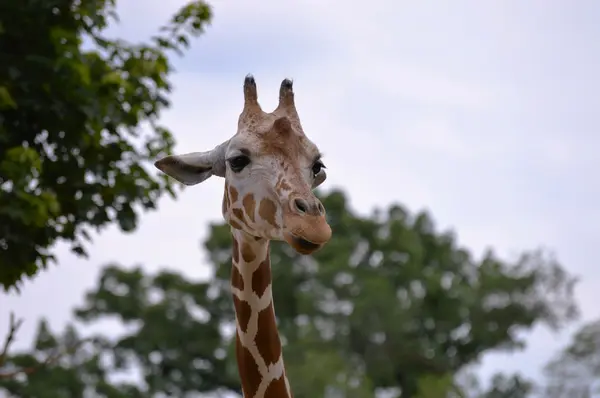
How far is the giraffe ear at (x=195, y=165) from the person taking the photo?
441cm

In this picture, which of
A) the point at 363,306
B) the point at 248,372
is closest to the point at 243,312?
the point at 248,372

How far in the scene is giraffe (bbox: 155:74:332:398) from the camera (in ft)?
12.8

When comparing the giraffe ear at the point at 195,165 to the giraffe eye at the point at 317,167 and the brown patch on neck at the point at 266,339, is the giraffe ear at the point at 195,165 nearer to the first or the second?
the giraffe eye at the point at 317,167

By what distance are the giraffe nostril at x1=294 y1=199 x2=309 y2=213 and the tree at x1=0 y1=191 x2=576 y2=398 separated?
72.0 feet

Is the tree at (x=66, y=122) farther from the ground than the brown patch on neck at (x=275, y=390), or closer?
farther from the ground

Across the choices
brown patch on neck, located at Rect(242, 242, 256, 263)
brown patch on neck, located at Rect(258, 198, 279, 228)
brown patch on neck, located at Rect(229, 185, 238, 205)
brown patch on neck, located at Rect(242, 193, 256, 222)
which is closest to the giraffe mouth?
brown patch on neck, located at Rect(258, 198, 279, 228)

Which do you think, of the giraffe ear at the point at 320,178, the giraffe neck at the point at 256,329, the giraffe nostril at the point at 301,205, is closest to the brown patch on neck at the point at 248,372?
the giraffe neck at the point at 256,329

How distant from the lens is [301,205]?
3781 mm

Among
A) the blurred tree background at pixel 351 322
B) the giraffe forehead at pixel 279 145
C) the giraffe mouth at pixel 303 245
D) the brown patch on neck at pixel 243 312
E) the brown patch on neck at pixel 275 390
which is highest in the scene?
the blurred tree background at pixel 351 322

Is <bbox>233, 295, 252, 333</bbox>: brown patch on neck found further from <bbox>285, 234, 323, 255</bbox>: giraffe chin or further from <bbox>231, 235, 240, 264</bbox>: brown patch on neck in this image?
<bbox>285, 234, 323, 255</bbox>: giraffe chin

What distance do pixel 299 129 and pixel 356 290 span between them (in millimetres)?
22549

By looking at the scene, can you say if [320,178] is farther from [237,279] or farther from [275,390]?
[275,390]

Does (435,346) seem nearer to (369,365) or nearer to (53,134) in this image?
(369,365)

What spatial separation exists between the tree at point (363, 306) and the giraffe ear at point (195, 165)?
2133 centimetres
